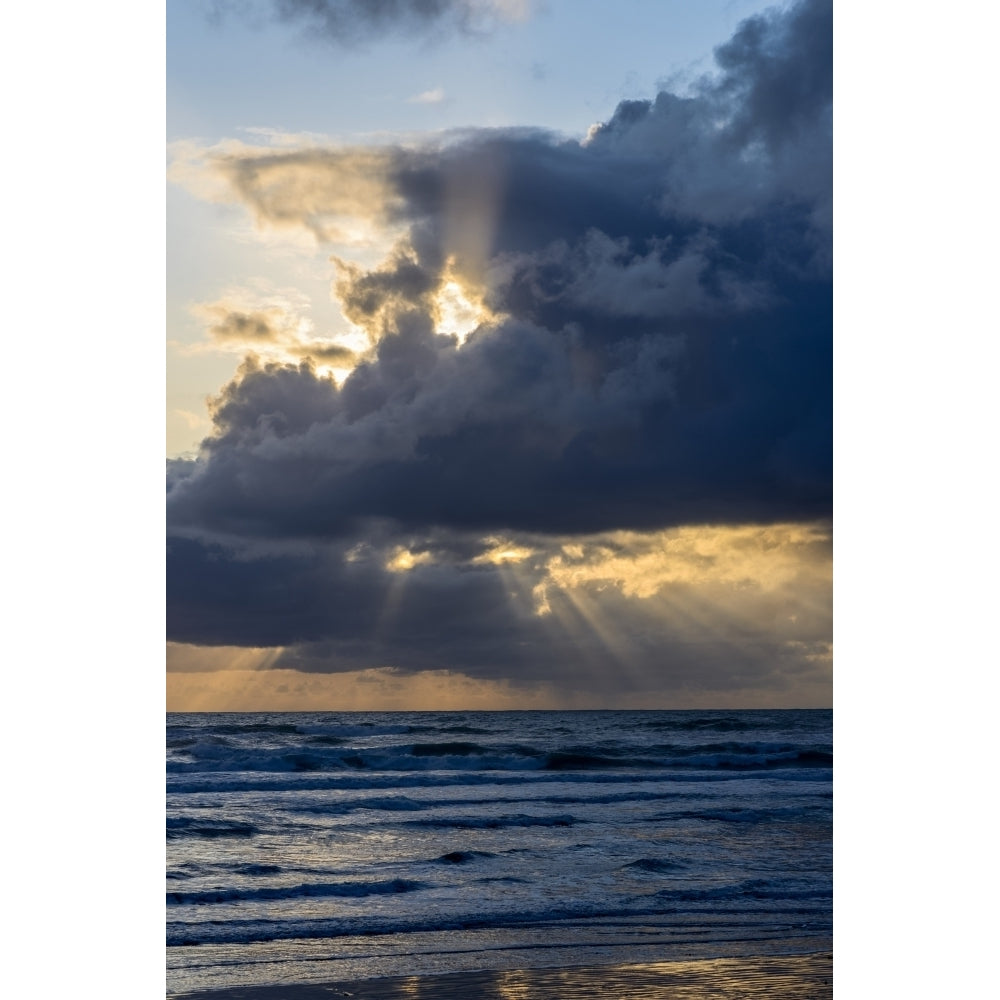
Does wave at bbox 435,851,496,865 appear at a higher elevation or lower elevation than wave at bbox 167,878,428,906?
lower

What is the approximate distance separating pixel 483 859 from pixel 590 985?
132 inches

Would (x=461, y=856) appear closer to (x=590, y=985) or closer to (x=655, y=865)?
(x=655, y=865)

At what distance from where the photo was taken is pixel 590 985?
4.35m

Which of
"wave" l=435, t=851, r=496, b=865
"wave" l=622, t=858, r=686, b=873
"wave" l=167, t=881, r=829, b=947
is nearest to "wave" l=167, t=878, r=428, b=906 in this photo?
"wave" l=167, t=881, r=829, b=947

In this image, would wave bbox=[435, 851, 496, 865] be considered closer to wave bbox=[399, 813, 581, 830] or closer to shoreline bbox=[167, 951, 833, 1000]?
wave bbox=[399, 813, 581, 830]

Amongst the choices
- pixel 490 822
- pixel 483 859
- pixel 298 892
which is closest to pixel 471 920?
pixel 298 892

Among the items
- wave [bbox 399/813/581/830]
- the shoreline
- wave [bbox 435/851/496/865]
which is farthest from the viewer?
wave [bbox 399/813/581/830]

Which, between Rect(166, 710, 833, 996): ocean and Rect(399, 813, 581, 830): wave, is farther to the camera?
Rect(399, 813, 581, 830): wave

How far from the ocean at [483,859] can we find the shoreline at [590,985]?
0.45ft

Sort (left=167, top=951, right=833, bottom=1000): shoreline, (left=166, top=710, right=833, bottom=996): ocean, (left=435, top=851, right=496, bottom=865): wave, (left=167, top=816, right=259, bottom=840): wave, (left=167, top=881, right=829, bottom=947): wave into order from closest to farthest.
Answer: (left=167, top=951, right=833, bottom=1000): shoreline, (left=166, top=710, right=833, bottom=996): ocean, (left=167, top=881, right=829, bottom=947): wave, (left=435, top=851, right=496, bottom=865): wave, (left=167, top=816, right=259, bottom=840): wave

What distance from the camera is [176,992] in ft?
14.3

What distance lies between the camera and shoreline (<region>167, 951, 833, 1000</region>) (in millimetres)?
4227

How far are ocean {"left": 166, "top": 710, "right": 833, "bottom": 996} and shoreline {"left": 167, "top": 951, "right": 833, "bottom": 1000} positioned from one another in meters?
0.14
